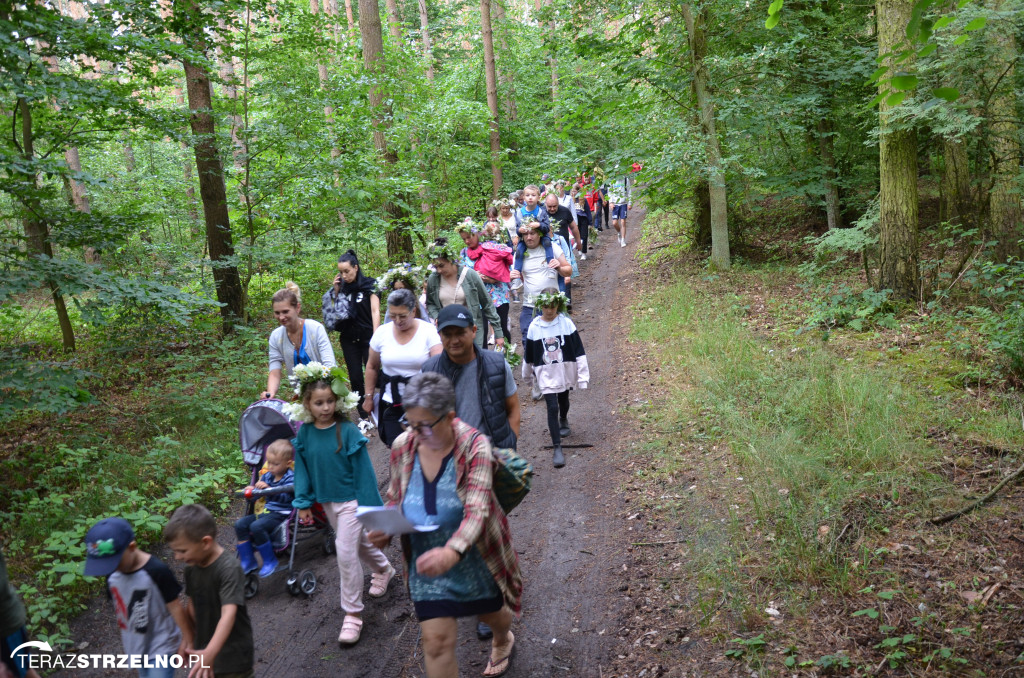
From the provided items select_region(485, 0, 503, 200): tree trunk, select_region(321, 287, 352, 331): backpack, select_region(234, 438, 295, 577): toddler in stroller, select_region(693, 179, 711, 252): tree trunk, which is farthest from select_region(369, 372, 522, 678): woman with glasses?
select_region(485, 0, 503, 200): tree trunk

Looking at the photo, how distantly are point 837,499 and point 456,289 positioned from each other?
14.3 feet

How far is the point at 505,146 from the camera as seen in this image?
2406 centimetres

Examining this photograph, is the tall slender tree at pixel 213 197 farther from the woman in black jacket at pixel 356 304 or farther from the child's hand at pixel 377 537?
the child's hand at pixel 377 537

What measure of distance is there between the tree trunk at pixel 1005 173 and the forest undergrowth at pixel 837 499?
1030 millimetres

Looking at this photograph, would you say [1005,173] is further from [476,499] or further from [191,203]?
[191,203]

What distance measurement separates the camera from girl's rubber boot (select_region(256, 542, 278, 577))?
209 inches

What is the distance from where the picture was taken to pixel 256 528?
5219 millimetres

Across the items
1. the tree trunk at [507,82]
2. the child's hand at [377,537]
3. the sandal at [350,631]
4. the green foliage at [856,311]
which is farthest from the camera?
the tree trunk at [507,82]

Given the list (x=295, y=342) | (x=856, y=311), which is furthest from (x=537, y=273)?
(x=856, y=311)

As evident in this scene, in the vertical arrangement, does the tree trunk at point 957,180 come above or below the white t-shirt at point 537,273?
above

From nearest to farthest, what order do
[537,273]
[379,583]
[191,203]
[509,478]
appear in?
[509,478] < [379,583] < [537,273] < [191,203]

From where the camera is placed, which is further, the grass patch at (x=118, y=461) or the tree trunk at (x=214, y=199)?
the tree trunk at (x=214, y=199)

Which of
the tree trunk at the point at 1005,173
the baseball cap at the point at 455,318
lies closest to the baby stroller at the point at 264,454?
the baseball cap at the point at 455,318

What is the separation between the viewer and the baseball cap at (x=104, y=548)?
310cm
